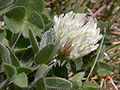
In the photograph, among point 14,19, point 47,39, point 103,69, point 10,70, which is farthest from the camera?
point 103,69

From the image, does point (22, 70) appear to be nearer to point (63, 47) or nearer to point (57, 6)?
point (63, 47)

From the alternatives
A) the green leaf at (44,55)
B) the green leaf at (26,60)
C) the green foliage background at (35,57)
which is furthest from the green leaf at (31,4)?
the green leaf at (44,55)

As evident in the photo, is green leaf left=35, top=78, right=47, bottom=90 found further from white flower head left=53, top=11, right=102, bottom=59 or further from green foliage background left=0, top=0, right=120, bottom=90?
white flower head left=53, top=11, right=102, bottom=59

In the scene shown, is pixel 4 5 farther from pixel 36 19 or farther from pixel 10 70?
pixel 10 70

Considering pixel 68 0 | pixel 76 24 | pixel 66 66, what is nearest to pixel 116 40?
pixel 68 0

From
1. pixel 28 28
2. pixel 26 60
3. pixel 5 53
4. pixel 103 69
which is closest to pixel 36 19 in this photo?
pixel 28 28

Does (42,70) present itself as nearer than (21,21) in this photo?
Yes

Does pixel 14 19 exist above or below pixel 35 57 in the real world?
above
